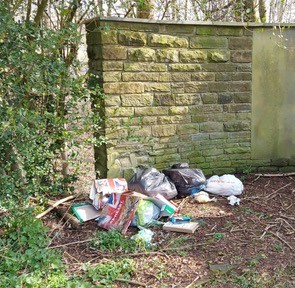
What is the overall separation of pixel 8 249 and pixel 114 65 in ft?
6.66

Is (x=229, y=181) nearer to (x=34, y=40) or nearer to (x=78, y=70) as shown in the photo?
(x=78, y=70)

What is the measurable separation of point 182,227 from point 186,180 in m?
0.86

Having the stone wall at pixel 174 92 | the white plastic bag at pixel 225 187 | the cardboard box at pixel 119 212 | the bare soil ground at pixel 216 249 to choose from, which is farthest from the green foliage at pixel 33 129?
the white plastic bag at pixel 225 187

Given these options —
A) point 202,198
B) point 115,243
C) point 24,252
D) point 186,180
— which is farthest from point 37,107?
point 202,198

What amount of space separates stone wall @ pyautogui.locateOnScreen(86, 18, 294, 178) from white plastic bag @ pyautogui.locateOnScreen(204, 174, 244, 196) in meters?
0.43

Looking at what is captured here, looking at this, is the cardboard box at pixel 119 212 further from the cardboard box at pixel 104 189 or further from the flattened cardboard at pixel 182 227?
the flattened cardboard at pixel 182 227

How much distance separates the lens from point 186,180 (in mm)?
4078

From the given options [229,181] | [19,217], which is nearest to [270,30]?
[229,181]

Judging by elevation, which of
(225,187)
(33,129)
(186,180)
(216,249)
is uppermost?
(33,129)

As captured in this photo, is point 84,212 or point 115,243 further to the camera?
point 84,212

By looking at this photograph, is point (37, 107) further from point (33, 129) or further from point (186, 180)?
point (186, 180)

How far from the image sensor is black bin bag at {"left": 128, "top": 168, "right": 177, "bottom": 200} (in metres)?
3.84

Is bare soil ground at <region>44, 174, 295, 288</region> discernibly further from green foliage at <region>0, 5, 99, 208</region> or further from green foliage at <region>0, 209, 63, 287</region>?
green foliage at <region>0, 5, 99, 208</region>

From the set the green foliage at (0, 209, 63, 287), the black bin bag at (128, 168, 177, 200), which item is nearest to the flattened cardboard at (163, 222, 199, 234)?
the black bin bag at (128, 168, 177, 200)
